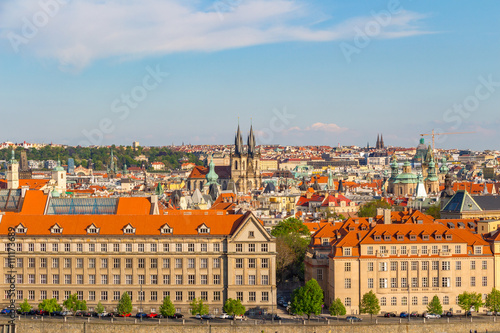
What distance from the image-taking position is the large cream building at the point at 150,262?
3201 inches

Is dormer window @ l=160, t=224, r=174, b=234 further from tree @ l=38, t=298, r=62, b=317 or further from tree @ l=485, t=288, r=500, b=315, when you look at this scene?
tree @ l=485, t=288, r=500, b=315

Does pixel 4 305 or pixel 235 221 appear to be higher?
pixel 235 221

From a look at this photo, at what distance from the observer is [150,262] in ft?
269

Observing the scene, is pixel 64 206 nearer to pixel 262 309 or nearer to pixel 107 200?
pixel 107 200

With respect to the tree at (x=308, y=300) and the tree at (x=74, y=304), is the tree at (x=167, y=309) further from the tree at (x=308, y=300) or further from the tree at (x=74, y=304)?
the tree at (x=308, y=300)

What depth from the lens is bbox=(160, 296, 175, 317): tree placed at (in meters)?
78.3

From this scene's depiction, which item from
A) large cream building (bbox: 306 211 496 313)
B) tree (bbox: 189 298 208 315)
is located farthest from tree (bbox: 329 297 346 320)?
tree (bbox: 189 298 208 315)

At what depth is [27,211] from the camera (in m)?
93.5

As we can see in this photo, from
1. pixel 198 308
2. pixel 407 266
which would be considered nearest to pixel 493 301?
pixel 407 266

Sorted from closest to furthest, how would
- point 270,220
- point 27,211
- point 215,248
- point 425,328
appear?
point 425,328 < point 215,248 < point 27,211 < point 270,220

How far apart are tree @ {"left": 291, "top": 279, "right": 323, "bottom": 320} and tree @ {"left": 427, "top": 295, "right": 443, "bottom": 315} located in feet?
31.9

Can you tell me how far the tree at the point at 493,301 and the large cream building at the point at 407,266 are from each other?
7.39 feet

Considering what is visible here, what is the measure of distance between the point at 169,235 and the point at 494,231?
3043cm

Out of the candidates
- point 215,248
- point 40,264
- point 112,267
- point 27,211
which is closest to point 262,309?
point 215,248
